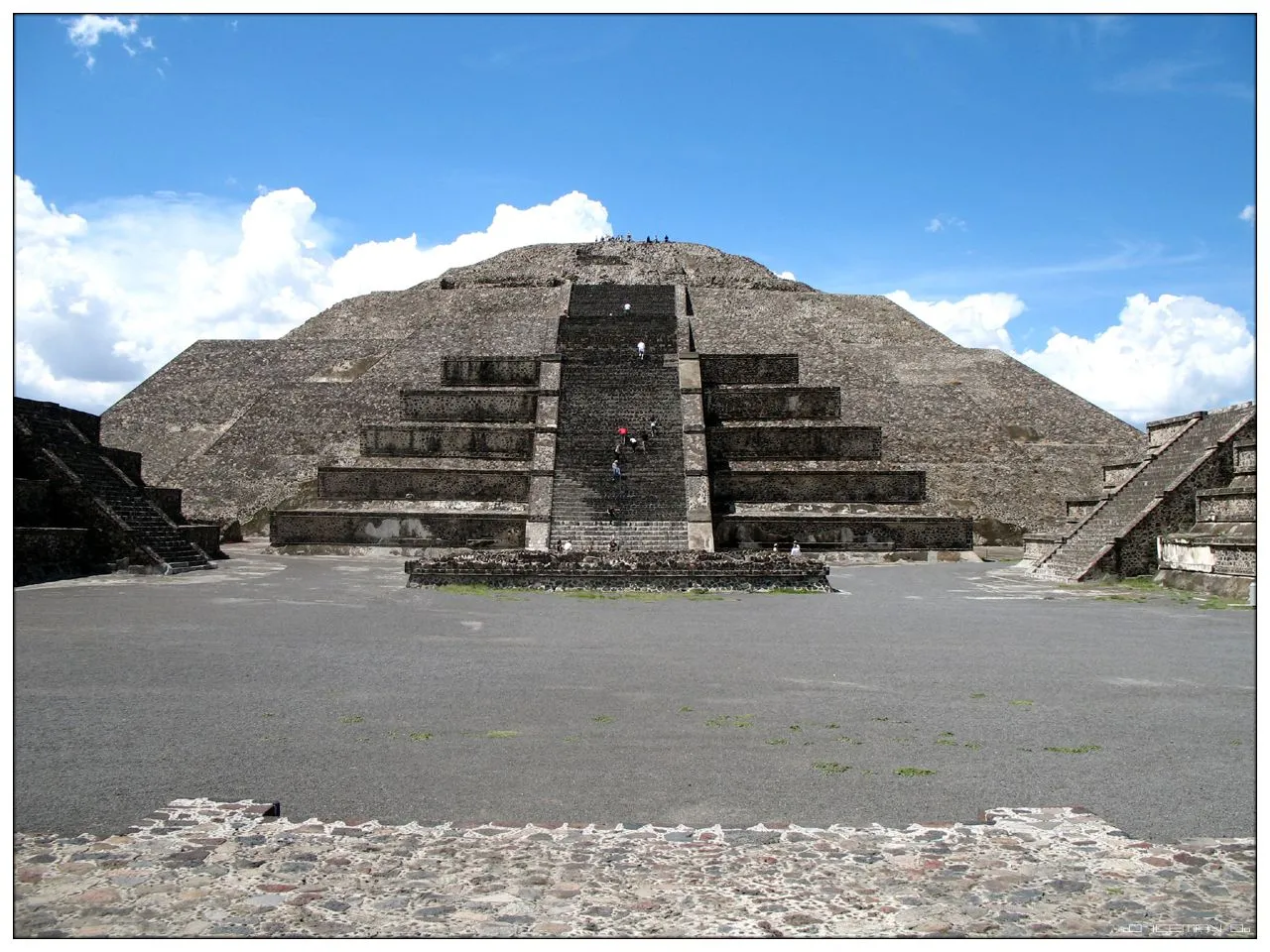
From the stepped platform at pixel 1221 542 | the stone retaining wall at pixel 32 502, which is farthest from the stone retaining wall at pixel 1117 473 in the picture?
the stone retaining wall at pixel 32 502

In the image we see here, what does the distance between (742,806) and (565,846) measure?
990 mm

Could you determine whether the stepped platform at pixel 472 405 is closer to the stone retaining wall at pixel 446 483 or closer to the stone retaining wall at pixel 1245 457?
the stone retaining wall at pixel 446 483

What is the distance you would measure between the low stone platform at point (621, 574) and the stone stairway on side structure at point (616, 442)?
3.72 meters

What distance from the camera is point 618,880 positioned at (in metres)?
3.65

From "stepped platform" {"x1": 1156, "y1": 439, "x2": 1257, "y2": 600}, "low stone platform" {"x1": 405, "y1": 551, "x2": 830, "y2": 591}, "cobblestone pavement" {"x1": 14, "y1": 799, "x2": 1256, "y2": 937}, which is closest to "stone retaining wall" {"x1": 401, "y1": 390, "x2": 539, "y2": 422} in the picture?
"low stone platform" {"x1": 405, "y1": 551, "x2": 830, "y2": 591}

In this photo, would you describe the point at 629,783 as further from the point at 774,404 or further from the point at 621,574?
the point at 774,404

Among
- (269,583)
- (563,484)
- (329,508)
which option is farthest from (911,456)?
(269,583)

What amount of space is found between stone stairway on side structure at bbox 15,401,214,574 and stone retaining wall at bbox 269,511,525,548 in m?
2.69

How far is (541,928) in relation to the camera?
323 cm

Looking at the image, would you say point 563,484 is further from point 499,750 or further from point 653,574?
point 499,750

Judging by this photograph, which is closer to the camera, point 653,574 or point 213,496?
point 653,574

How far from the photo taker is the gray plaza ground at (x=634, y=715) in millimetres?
4664

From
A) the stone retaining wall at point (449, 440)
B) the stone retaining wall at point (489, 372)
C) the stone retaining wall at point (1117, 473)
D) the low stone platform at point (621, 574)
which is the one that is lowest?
the low stone platform at point (621, 574)

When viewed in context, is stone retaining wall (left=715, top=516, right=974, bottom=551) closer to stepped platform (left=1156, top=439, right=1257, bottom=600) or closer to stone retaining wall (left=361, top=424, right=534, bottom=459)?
stepped platform (left=1156, top=439, right=1257, bottom=600)
